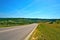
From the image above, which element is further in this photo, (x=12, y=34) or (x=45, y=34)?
(x=45, y=34)

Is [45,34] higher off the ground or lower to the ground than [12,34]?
lower

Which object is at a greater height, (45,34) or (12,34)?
(12,34)

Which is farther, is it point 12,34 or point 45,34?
point 45,34

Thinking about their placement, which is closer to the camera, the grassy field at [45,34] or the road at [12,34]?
the road at [12,34]

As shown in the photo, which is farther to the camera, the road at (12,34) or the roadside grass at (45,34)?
the roadside grass at (45,34)

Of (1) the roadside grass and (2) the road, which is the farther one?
(1) the roadside grass

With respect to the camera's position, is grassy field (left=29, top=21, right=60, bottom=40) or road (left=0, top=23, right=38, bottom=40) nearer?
road (left=0, top=23, right=38, bottom=40)
